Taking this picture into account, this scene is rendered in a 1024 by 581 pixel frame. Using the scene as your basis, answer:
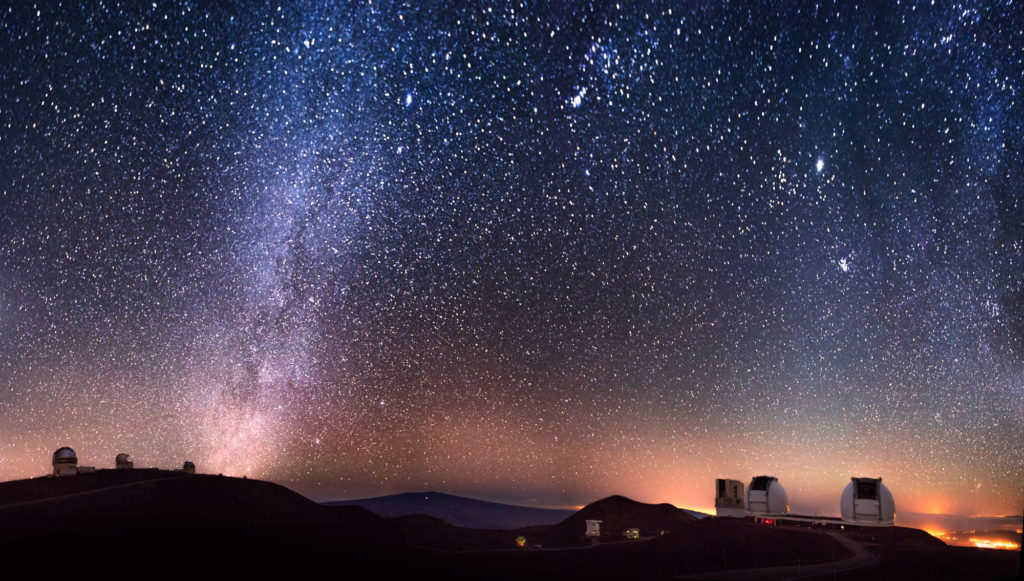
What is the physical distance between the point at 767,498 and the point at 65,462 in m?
60.8

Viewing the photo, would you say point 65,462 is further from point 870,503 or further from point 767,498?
point 870,503

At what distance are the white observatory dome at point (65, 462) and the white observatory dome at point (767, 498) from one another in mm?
58853

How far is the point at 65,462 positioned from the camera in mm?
56281

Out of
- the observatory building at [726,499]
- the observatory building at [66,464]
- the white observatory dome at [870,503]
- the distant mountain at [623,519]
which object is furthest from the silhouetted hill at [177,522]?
the white observatory dome at [870,503]

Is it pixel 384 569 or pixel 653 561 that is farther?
pixel 653 561

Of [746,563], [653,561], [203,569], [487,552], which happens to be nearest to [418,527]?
[487,552]

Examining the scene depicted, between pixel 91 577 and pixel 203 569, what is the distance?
4.96 m

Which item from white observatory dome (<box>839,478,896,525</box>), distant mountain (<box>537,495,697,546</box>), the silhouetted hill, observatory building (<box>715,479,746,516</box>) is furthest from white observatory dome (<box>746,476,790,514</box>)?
the silhouetted hill

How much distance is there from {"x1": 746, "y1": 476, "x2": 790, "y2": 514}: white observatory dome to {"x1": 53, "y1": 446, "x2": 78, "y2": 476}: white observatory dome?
58853mm

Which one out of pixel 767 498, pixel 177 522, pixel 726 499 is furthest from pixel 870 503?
pixel 177 522

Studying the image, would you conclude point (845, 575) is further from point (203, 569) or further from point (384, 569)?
point (203, 569)

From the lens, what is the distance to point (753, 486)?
2721 inches

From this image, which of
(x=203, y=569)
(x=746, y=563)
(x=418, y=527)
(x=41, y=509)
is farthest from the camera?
(x=418, y=527)

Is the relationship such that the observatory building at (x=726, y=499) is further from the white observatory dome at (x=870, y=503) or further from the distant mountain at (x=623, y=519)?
the distant mountain at (x=623, y=519)
